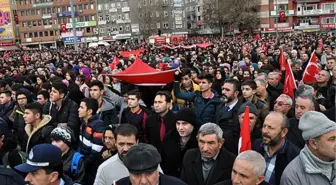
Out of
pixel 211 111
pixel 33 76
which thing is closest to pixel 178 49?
pixel 33 76

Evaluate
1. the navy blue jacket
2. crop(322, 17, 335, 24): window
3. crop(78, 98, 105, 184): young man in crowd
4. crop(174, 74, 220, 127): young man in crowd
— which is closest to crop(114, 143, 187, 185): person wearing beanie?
crop(78, 98, 105, 184): young man in crowd

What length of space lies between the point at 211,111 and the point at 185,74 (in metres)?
1.89

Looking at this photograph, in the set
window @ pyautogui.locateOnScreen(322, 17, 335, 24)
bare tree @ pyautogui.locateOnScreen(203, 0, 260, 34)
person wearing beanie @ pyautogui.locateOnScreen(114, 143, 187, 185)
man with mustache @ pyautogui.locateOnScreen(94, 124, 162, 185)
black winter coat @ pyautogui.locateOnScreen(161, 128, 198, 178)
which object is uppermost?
bare tree @ pyautogui.locateOnScreen(203, 0, 260, 34)

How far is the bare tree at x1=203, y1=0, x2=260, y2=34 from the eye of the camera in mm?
65250

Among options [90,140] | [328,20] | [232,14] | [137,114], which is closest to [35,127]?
[90,140]

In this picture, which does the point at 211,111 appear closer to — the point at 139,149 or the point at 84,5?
the point at 139,149

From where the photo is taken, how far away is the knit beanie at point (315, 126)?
3.19 metres

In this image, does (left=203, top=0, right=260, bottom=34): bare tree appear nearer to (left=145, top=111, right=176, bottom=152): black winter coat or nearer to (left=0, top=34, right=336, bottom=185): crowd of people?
(left=0, top=34, right=336, bottom=185): crowd of people

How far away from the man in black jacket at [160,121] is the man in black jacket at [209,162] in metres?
1.49

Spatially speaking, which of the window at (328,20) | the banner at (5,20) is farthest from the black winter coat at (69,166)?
the window at (328,20)

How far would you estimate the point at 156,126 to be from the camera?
18.3 ft

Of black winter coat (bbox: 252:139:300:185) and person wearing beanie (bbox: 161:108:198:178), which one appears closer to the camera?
black winter coat (bbox: 252:139:300:185)

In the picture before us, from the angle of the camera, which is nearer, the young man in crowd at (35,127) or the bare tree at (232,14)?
the young man in crowd at (35,127)

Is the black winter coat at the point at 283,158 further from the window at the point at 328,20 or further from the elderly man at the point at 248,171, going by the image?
the window at the point at 328,20
